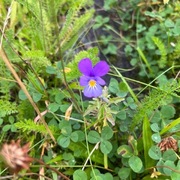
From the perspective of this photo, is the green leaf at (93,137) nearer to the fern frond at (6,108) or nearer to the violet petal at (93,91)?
the violet petal at (93,91)

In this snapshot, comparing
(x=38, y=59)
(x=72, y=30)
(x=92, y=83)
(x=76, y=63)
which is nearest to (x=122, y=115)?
(x=92, y=83)

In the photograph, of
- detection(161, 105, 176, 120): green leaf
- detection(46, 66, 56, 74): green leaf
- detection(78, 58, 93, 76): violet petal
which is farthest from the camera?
detection(46, 66, 56, 74): green leaf

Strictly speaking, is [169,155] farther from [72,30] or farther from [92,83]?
[72,30]

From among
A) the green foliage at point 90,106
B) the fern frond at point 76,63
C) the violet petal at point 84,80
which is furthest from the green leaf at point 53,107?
the violet petal at point 84,80

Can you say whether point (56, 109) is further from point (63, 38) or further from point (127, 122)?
point (63, 38)

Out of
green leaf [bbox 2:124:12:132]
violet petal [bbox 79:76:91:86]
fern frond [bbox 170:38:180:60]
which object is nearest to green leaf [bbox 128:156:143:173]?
violet petal [bbox 79:76:91:86]

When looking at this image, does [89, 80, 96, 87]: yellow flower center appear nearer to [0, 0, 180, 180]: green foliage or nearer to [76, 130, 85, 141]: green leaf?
[0, 0, 180, 180]: green foliage

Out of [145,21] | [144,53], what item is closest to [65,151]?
[144,53]
